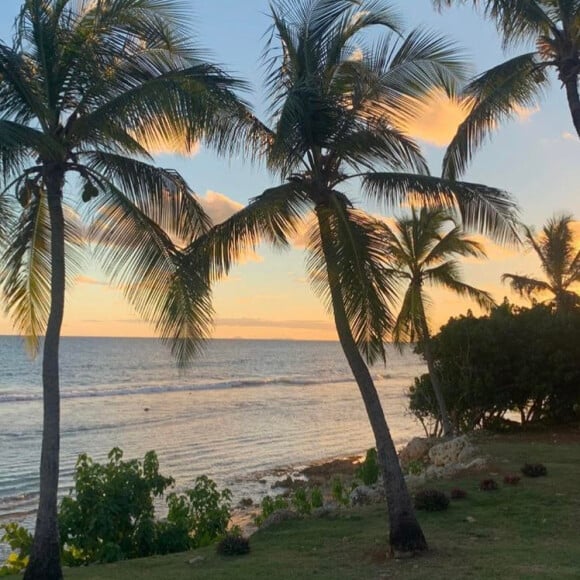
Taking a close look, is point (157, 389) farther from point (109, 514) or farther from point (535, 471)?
point (109, 514)

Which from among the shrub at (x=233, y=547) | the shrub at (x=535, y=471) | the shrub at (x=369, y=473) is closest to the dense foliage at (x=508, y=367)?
the shrub at (x=369, y=473)

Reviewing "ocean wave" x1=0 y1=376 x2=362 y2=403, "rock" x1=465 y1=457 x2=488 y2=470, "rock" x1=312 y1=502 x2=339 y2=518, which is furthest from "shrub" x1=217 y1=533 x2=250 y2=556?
"ocean wave" x1=0 y1=376 x2=362 y2=403

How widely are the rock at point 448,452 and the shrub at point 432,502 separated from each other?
→ 5354 mm

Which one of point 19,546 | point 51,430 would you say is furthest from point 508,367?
point 51,430

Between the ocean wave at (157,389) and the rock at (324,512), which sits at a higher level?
the ocean wave at (157,389)

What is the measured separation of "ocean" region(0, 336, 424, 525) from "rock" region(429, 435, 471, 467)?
3756mm

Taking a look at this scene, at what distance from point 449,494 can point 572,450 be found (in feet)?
20.4

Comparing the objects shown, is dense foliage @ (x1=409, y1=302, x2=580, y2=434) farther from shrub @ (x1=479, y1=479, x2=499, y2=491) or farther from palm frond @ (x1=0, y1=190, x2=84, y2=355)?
palm frond @ (x1=0, y1=190, x2=84, y2=355)

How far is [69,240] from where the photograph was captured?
28.4 feet

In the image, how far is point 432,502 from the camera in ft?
35.1

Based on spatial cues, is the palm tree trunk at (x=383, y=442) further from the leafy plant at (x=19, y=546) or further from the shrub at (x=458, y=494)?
the leafy plant at (x=19, y=546)

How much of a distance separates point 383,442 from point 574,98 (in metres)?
6.48

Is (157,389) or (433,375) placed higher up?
(433,375)

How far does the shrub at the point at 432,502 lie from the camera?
35.1 ft
